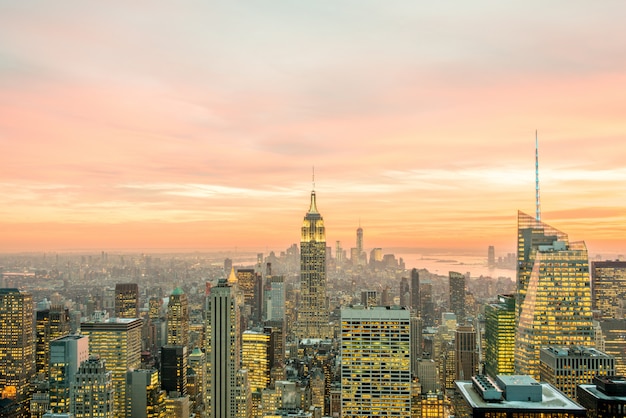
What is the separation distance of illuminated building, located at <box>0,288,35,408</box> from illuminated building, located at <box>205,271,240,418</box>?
76.8ft

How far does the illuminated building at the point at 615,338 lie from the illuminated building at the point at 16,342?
66.4m

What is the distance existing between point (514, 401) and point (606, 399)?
563 cm

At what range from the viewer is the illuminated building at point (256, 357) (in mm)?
80750

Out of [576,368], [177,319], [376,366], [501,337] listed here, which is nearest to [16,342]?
[177,319]

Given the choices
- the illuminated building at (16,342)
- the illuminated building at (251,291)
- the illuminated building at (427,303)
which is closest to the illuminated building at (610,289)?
the illuminated building at (427,303)

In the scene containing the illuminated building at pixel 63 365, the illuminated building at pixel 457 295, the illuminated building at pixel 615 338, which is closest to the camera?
the illuminated building at pixel 63 365

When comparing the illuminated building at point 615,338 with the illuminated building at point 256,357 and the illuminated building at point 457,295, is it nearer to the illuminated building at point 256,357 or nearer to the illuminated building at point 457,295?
the illuminated building at point 457,295

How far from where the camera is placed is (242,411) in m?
63.8

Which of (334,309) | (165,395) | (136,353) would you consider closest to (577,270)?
(165,395)

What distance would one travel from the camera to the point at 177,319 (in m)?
93.6

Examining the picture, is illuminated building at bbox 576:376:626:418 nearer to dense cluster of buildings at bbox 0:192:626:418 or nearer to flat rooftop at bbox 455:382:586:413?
dense cluster of buildings at bbox 0:192:626:418

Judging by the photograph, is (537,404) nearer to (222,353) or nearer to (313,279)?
(222,353)

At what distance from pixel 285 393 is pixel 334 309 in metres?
57.0

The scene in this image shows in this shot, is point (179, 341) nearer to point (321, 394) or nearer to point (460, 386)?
point (321, 394)
